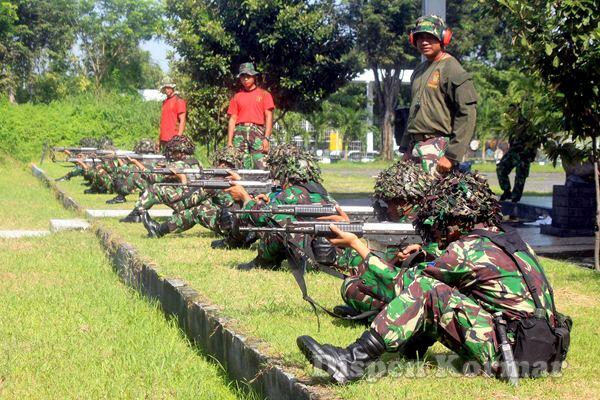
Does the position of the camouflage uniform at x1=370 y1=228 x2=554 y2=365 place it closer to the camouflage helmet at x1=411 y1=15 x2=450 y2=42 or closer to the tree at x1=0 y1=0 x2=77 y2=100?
the camouflage helmet at x1=411 y1=15 x2=450 y2=42

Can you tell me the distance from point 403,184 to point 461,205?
1.94 m

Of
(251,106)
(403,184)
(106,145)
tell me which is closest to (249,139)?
(251,106)

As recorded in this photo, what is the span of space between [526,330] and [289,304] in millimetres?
2263

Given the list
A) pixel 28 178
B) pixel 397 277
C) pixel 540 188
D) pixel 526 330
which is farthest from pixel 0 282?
pixel 28 178

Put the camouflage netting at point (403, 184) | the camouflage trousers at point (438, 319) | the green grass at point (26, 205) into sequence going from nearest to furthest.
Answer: the camouflage trousers at point (438, 319)
the camouflage netting at point (403, 184)
the green grass at point (26, 205)

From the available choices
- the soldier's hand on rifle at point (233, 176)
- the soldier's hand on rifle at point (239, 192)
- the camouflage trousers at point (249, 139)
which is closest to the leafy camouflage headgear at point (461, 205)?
the soldier's hand on rifle at point (239, 192)

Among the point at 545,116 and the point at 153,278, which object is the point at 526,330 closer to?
the point at 153,278

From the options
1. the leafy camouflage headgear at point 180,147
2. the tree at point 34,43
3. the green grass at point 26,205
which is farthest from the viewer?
the tree at point 34,43

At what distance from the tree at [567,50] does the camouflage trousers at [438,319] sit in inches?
166

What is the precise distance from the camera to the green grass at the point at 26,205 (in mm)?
13984

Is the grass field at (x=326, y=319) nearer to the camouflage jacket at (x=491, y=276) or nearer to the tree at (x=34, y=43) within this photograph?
the camouflage jacket at (x=491, y=276)

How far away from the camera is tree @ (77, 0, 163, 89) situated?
2537 inches

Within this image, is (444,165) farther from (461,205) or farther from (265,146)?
(265,146)

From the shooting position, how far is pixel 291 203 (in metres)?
7.50
